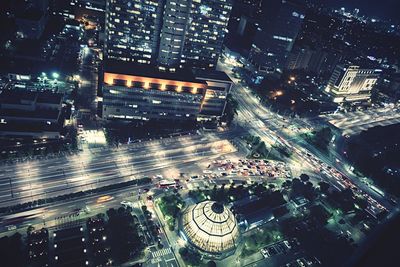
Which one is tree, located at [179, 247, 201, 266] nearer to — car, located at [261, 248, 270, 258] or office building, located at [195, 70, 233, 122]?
car, located at [261, 248, 270, 258]

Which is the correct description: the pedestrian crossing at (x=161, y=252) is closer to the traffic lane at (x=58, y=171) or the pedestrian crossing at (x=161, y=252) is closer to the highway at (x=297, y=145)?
the traffic lane at (x=58, y=171)

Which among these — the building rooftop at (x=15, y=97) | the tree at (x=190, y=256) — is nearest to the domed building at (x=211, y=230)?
the tree at (x=190, y=256)

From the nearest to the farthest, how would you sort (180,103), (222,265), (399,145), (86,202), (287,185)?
(222,265) → (86,202) → (287,185) → (180,103) → (399,145)

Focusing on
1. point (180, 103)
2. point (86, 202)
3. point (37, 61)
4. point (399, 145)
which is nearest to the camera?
point (86, 202)

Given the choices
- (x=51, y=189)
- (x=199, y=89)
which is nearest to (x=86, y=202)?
(x=51, y=189)

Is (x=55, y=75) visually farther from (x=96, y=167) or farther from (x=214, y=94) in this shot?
(x=214, y=94)

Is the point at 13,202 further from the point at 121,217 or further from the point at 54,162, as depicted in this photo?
the point at 121,217

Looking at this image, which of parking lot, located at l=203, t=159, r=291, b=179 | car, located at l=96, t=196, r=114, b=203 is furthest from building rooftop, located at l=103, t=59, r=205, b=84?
car, located at l=96, t=196, r=114, b=203
